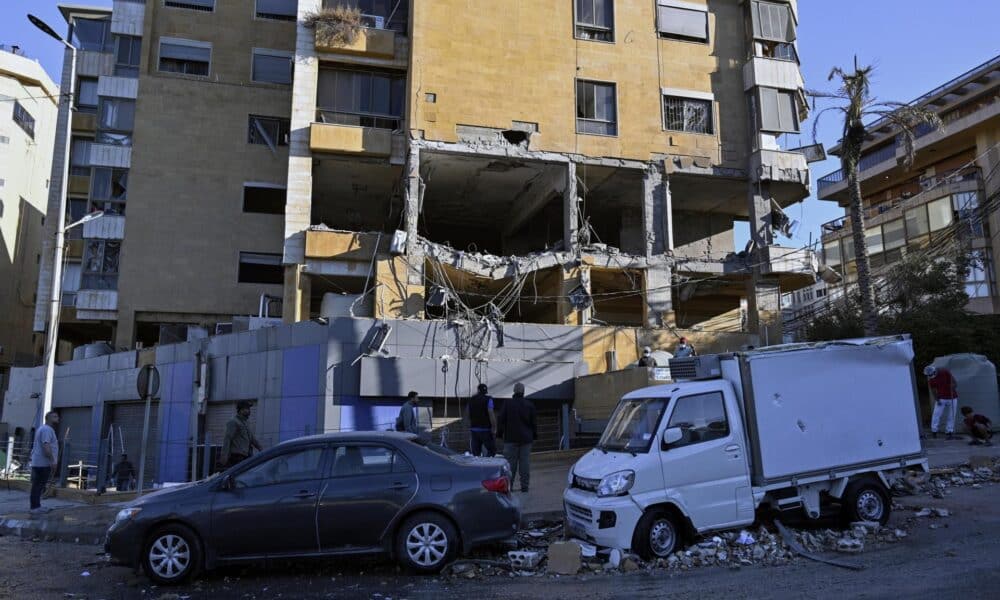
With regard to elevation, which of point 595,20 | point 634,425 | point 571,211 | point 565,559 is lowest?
point 565,559

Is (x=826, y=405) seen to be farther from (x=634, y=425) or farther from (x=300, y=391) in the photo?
(x=300, y=391)

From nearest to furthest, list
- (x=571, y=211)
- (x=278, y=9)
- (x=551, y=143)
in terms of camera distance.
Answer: (x=571, y=211), (x=551, y=143), (x=278, y=9)

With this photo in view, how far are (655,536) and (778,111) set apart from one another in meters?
23.0

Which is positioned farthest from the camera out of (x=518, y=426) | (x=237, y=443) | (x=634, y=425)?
(x=518, y=426)

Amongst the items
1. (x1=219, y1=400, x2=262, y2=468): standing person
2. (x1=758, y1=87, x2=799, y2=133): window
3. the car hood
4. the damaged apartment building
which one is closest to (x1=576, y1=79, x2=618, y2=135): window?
the damaged apartment building

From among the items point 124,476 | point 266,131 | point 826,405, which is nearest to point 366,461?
point 826,405

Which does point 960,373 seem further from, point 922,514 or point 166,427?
point 166,427

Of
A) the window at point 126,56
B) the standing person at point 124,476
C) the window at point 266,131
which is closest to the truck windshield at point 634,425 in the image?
the standing person at point 124,476

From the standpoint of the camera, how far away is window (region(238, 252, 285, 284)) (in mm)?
28891

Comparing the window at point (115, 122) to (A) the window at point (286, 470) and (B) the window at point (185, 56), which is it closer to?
(B) the window at point (185, 56)

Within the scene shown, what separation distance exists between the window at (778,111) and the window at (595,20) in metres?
6.02


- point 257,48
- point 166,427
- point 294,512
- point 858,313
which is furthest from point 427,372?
point 257,48

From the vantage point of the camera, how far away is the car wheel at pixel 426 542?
7.17 metres

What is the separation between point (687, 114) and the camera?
26.3 meters
